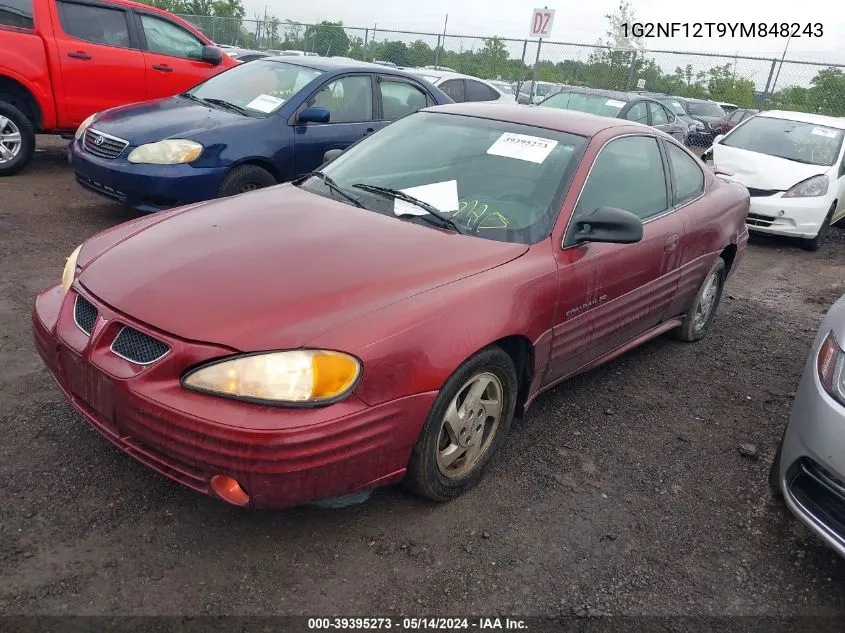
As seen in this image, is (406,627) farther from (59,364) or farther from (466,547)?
(59,364)

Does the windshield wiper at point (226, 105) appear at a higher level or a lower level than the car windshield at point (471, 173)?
lower

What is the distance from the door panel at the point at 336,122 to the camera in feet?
19.9

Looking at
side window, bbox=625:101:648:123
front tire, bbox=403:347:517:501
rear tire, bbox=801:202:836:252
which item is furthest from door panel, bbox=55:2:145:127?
rear tire, bbox=801:202:836:252

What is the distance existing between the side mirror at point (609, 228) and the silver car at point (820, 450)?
2.88ft

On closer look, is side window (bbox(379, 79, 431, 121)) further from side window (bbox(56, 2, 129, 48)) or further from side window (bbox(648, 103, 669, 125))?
side window (bbox(648, 103, 669, 125))

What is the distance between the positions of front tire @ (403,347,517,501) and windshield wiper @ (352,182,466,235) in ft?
2.05

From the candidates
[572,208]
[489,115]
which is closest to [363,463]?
[572,208]

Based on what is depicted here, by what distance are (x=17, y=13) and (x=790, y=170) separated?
8284 millimetres

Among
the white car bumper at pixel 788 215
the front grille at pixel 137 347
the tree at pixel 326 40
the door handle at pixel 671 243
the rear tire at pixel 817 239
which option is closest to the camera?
the front grille at pixel 137 347

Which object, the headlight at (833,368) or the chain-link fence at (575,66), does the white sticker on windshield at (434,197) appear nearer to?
the headlight at (833,368)

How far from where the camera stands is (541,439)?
11.3 ft

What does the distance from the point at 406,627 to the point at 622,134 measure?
2.69 meters

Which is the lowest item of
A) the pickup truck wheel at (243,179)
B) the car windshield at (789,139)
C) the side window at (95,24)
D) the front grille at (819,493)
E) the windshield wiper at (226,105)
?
the front grille at (819,493)

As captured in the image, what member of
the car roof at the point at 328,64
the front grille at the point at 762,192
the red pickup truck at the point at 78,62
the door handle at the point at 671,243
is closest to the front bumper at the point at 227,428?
the door handle at the point at 671,243
